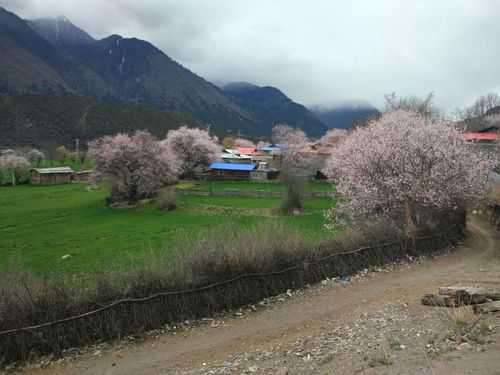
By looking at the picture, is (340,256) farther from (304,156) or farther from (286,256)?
→ (304,156)

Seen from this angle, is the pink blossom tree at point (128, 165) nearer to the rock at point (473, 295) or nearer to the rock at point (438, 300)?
the rock at point (438, 300)

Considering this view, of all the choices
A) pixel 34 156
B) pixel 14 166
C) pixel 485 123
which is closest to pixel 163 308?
pixel 14 166

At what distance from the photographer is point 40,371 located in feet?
31.2

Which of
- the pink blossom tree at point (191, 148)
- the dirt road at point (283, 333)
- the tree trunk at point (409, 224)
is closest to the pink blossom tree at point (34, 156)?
the pink blossom tree at point (191, 148)

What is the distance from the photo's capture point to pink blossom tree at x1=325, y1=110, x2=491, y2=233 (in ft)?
73.2

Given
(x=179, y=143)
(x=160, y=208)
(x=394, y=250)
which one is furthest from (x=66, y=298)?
(x=179, y=143)

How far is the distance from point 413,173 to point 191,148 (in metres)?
53.6

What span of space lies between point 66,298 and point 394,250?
1392cm

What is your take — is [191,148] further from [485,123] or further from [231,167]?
[485,123]

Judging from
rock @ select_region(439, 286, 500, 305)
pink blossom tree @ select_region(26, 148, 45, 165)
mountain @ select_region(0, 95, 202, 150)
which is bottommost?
A: rock @ select_region(439, 286, 500, 305)

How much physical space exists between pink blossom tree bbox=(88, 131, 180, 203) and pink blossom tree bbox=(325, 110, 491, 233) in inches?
1097

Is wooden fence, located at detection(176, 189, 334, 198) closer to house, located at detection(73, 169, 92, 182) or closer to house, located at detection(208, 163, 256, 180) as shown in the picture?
house, located at detection(208, 163, 256, 180)

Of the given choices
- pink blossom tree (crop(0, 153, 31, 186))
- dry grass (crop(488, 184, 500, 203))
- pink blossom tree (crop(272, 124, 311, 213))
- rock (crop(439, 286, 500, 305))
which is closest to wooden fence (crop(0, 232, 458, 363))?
rock (crop(439, 286, 500, 305))

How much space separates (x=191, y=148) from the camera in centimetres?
7238
